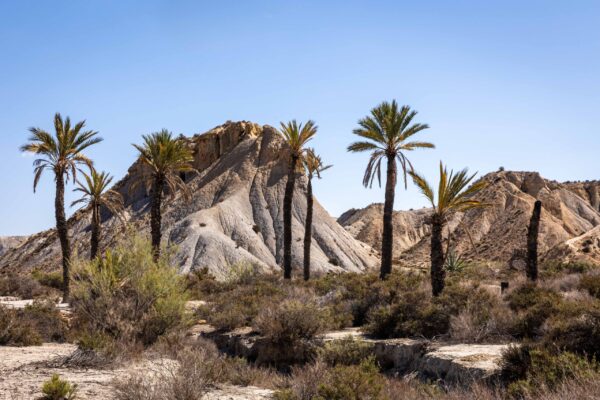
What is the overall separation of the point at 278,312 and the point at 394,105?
48.3 ft

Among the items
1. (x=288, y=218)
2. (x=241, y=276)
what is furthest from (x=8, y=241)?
(x=288, y=218)

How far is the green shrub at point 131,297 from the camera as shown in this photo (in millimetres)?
13773

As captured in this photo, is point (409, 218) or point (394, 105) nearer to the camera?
point (394, 105)

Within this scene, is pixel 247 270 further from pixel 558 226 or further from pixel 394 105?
pixel 558 226

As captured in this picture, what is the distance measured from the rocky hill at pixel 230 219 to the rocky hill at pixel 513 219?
38.6 ft

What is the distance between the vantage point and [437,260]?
1850 centimetres

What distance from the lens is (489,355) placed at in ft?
35.0

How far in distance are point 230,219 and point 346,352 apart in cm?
4270

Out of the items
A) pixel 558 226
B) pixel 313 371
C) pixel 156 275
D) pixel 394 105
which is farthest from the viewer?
pixel 558 226

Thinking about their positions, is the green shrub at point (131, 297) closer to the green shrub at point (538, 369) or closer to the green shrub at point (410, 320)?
the green shrub at point (410, 320)

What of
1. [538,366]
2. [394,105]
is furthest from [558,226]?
[538,366]

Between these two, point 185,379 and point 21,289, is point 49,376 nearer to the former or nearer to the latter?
point 185,379

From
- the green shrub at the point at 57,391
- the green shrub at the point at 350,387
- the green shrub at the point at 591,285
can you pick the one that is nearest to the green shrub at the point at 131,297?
the green shrub at the point at 57,391

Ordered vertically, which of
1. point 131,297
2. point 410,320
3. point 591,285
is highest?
point 591,285
